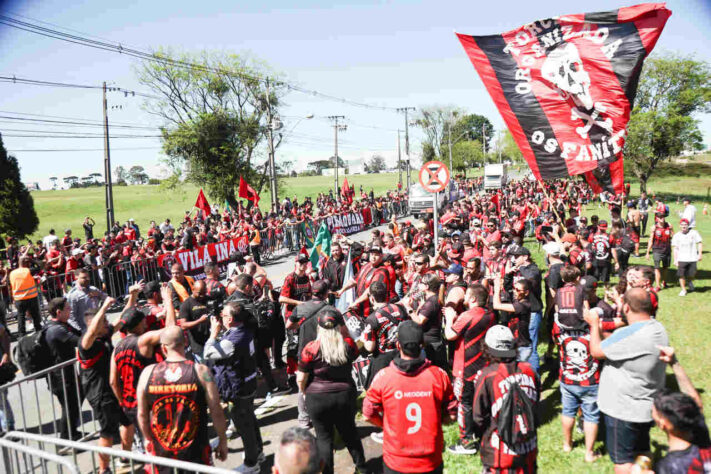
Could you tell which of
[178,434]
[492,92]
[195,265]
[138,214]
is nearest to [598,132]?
[492,92]

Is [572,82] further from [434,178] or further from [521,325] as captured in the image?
[521,325]

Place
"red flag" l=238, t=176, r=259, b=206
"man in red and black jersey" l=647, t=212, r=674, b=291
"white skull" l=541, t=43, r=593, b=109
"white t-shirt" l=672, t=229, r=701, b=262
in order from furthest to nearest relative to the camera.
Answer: "red flag" l=238, t=176, r=259, b=206 < "man in red and black jersey" l=647, t=212, r=674, b=291 < "white t-shirt" l=672, t=229, r=701, b=262 < "white skull" l=541, t=43, r=593, b=109

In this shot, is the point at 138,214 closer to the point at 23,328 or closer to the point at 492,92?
the point at 23,328

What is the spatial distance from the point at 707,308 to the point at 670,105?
40.1m

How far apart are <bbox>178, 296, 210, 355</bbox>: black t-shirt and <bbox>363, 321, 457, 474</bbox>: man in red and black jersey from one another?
133 inches

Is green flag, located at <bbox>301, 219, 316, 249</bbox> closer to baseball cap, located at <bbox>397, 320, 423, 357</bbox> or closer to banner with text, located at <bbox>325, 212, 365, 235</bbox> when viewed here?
banner with text, located at <bbox>325, 212, 365, 235</bbox>

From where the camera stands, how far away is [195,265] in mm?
16172

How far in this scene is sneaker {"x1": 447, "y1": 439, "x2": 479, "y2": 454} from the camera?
17.8ft

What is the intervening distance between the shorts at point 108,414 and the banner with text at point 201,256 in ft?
32.0

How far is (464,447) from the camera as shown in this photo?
17.9 ft

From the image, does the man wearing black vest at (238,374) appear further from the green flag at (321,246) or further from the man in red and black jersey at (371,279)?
the green flag at (321,246)

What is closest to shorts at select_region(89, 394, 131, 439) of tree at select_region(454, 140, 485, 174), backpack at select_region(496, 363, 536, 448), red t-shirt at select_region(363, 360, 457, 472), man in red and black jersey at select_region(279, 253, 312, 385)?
man in red and black jersey at select_region(279, 253, 312, 385)

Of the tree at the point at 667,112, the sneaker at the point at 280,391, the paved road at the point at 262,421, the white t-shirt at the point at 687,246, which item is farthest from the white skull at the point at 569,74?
the tree at the point at 667,112

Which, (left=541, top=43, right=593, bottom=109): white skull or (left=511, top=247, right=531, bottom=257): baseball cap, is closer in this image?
(left=541, top=43, right=593, bottom=109): white skull
